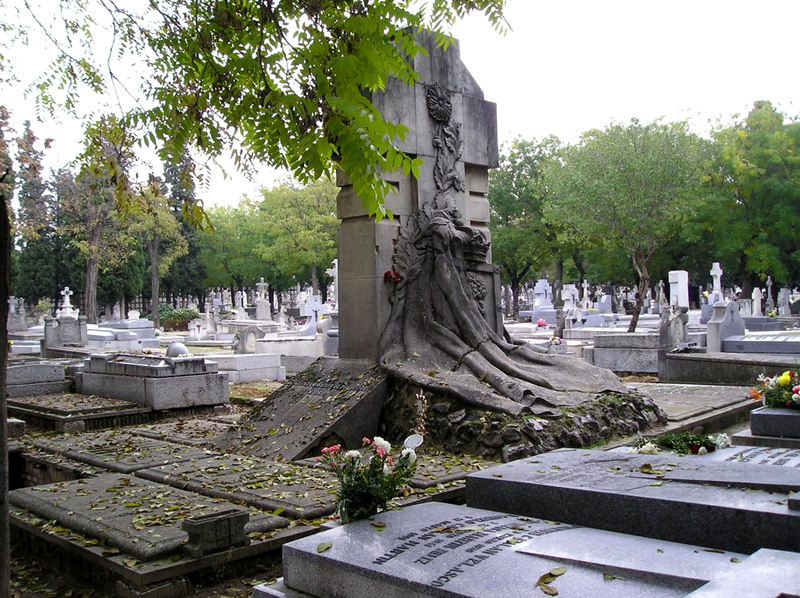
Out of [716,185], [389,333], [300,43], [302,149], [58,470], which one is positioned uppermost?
[716,185]

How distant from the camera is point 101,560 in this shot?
5109mm

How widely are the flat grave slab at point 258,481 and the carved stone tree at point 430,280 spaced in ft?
6.22

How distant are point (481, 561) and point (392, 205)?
5.97 meters

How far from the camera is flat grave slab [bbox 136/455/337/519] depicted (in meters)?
6.09

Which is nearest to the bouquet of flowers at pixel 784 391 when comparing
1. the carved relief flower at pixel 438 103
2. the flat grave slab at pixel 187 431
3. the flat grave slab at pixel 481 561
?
the flat grave slab at pixel 481 561

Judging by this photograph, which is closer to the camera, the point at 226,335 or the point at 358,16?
the point at 358,16

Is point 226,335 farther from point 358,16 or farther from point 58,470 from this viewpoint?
point 358,16

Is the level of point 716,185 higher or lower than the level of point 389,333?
higher

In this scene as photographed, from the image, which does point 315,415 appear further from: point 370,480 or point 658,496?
point 658,496

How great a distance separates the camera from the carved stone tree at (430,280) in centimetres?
887

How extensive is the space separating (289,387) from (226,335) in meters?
26.5

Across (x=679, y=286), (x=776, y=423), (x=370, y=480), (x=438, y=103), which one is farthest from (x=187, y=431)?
(x=679, y=286)

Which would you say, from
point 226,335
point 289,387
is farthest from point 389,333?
point 226,335

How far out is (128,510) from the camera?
5992 millimetres
